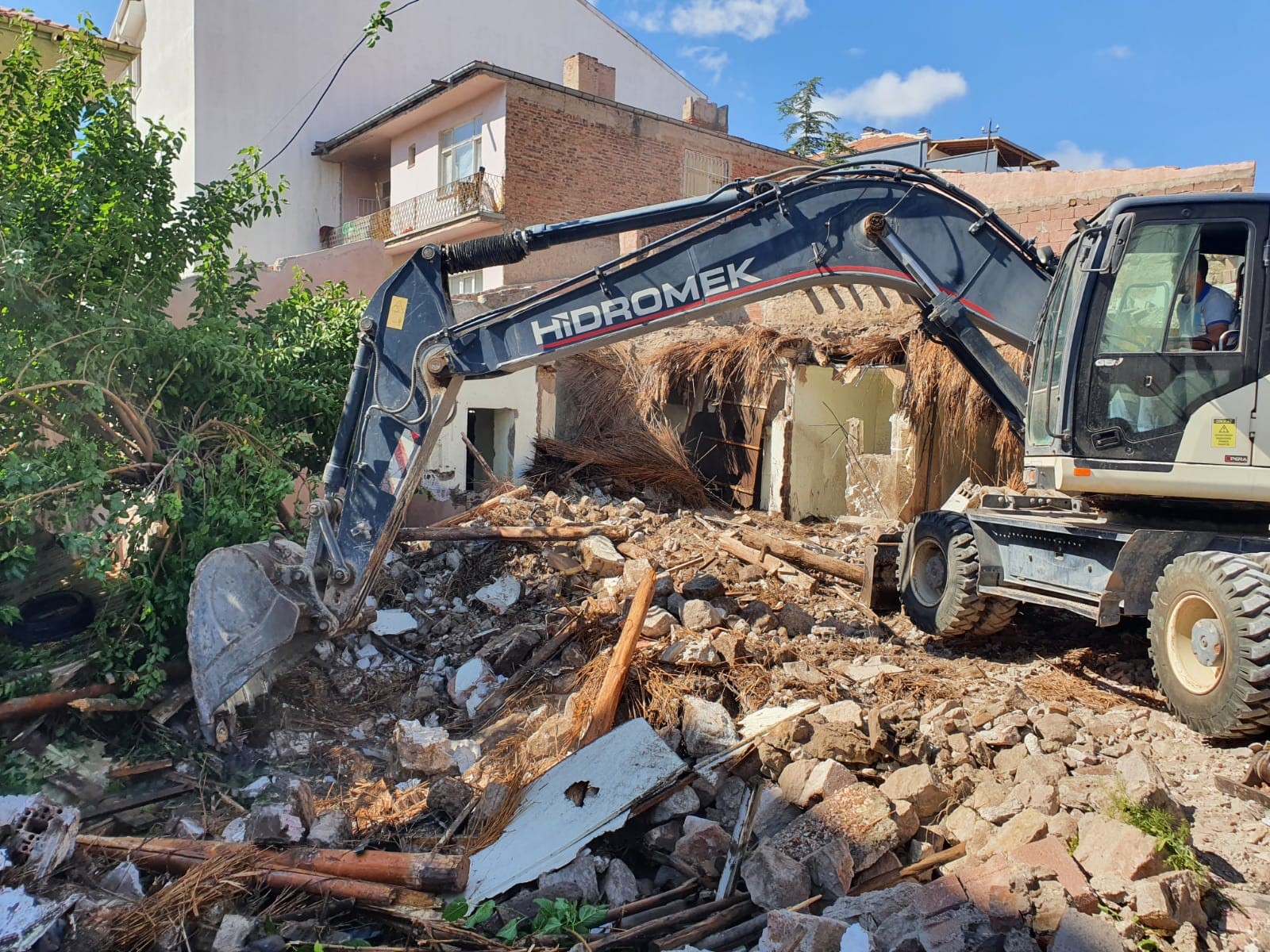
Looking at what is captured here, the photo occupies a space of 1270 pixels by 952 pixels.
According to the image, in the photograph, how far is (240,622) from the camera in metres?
5.52

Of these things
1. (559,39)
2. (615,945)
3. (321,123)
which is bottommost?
(615,945)

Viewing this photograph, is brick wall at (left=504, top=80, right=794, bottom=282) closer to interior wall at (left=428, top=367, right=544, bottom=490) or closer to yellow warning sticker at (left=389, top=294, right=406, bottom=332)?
interior wall at (left=428, top=367, right=544, bottom=490)

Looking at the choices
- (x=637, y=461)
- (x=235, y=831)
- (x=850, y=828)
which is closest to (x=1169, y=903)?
(x=850, y=828)

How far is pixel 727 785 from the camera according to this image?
474cm

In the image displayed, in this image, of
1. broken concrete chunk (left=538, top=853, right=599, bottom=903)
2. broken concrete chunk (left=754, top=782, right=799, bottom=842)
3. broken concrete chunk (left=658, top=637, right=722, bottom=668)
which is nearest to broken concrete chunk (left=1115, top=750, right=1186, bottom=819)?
broken concrete chunk (left=754, top=782, right=799, bottom=842)

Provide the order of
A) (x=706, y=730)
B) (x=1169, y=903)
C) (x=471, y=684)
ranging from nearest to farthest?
(x=1169, y=903), (x=706, y=730), (x=471, y=684)

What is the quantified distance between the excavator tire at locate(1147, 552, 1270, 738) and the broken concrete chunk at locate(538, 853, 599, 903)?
343cm

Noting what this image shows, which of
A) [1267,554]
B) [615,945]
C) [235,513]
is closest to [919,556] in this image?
[1267,554]

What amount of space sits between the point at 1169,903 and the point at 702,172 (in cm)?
2288

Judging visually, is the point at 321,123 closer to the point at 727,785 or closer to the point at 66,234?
the point at 66,234

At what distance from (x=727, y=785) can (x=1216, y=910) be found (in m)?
2.15

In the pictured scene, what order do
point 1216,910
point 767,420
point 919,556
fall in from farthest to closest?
point 767,420, point 919,556, point 1216,910

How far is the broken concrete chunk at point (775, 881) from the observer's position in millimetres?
3812

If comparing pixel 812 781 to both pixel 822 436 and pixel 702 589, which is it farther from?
pixel 822 436
